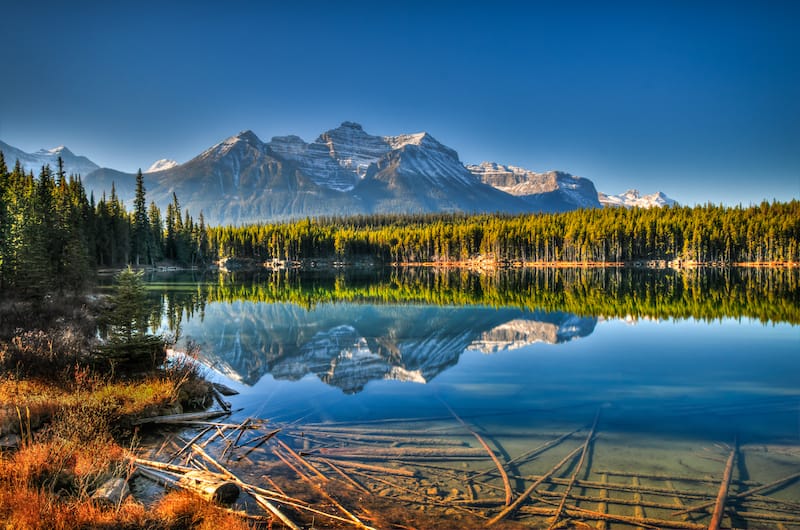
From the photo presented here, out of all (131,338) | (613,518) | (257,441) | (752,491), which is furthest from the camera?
(131,338)

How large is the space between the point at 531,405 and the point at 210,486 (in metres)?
10.5

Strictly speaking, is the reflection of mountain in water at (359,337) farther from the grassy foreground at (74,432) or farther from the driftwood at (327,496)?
the driftwood at (327,496)

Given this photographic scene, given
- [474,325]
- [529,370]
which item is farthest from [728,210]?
[529,370]

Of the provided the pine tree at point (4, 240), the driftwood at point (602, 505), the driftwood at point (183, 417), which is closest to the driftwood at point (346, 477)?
the driftwood at point (602, 505)

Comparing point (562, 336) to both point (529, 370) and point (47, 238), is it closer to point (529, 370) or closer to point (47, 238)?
point (529, 370)

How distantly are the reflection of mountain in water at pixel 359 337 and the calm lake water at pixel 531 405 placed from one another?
172 millimetres

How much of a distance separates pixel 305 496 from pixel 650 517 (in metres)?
6.31

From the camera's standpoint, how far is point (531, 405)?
15727 millimetres

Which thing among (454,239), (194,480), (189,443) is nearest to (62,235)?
(189,443)

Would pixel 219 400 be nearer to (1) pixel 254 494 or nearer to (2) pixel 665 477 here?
(1) pixel 254 494

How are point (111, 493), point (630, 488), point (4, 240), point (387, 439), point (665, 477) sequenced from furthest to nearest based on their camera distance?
point (4, 240)
point (387, 439)
point (665, 477)
point (630, 488)
point (111, 493)

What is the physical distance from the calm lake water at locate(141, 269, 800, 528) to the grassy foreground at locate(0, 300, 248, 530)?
2.42 metres

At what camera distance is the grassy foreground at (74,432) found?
23.5ft

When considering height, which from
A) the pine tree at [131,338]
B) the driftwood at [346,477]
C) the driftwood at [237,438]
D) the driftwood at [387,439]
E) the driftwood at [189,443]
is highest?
the pine tree at [131,338]
